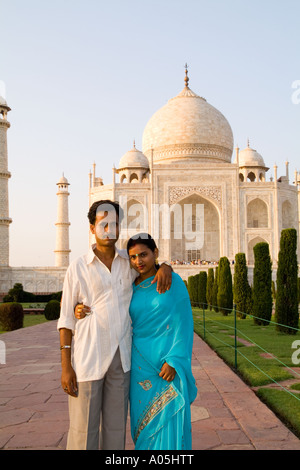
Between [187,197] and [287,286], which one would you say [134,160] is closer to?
[187,197]

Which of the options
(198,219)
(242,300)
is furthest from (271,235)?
(242,300)

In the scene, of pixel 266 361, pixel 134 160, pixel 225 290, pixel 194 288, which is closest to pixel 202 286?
pixel 194 288

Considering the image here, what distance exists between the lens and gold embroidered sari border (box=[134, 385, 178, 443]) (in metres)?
1.84

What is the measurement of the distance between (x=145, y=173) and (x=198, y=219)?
13.4ft

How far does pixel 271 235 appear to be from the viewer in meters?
23.0

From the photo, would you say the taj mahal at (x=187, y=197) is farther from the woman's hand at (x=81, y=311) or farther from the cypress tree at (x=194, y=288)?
the woman's hand at (x=81, y=311)

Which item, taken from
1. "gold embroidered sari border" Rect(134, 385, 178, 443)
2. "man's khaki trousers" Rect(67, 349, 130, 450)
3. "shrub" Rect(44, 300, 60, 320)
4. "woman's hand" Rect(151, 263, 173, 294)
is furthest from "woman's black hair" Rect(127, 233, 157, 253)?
"shrub" Rect(44, 300, 60, 320)

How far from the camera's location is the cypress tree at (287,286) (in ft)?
24.1

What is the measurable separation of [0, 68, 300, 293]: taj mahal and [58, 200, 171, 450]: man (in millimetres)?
19239

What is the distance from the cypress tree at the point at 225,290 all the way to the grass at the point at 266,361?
2.52 meters

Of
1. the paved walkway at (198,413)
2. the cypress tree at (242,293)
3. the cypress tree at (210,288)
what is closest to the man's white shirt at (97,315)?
the paved walkway at (198,413)

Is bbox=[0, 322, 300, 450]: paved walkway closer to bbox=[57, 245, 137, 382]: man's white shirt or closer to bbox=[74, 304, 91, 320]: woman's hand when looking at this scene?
bbox=[57, 245, 137, 382]: man's white shirt
